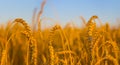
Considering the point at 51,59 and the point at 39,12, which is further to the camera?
the point at 39,12

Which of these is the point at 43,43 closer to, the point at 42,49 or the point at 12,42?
the point at 42,49

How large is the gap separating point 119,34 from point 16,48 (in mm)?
1616

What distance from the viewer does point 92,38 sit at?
58.7 inches

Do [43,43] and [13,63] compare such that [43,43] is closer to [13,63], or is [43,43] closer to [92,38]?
[13,63]

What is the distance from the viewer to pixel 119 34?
340 centimetres

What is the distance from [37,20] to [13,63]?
15.7 inches

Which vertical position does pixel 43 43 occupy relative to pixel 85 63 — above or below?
above

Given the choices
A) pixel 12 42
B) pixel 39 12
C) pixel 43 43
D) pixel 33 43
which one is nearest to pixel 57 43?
pixel 43 43

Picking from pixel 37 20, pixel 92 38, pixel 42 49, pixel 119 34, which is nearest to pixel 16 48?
pixel 42 49

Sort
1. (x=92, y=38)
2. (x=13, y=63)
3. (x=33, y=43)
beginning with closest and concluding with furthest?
(x=33, y=43)
(x=92, y=38)
(x=13, y=63)

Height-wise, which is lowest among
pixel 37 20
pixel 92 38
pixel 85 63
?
pixel 85 63

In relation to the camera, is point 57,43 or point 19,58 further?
point 57,43

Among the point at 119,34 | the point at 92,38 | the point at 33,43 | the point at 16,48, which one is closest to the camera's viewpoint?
the point at 33,43

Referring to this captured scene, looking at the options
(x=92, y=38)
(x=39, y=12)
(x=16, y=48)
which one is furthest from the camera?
(x=16, y=48)
